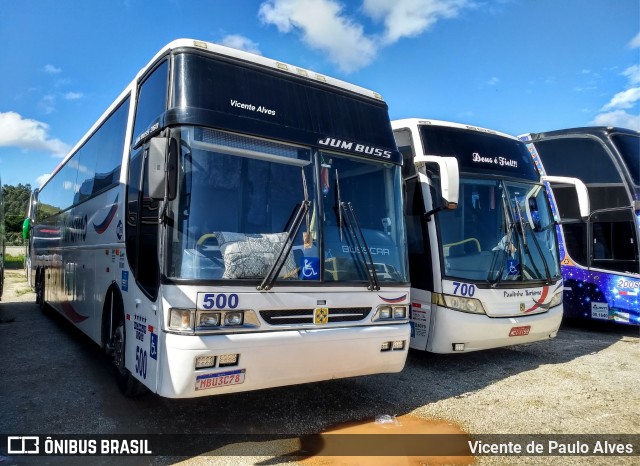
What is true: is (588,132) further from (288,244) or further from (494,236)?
(288,244)

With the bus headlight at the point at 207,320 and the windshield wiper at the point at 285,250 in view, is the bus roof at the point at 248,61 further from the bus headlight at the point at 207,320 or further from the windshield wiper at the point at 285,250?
the bus headlight at the point at 207,320

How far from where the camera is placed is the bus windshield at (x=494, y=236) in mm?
6598

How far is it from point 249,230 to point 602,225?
810 centimetres

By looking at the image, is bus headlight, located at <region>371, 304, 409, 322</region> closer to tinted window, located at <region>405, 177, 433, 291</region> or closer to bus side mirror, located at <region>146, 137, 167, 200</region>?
tinted window, located at <region>405, 177, 433, 291</region>

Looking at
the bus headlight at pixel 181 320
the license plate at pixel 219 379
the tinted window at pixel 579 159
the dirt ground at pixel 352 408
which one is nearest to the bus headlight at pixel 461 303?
the dirt ground at pixel 352 408

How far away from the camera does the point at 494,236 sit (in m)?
6.79

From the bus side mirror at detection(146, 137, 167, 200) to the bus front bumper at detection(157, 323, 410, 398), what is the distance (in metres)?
1.14

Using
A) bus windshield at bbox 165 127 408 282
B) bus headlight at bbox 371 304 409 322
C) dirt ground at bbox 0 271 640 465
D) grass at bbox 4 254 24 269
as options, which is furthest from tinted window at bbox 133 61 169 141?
grass at bbox 4 254 24 269

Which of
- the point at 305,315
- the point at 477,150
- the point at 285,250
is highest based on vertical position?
the point at 477,150

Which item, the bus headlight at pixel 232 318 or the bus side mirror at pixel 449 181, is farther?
the bus side mirror at pixel 449 181

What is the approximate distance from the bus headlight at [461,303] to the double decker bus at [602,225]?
4153 millimetres

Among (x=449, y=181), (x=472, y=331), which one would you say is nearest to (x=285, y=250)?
(x=449, y=181)

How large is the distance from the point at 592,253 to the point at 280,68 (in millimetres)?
7846

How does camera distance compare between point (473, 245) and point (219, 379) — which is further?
point (473, 245)
